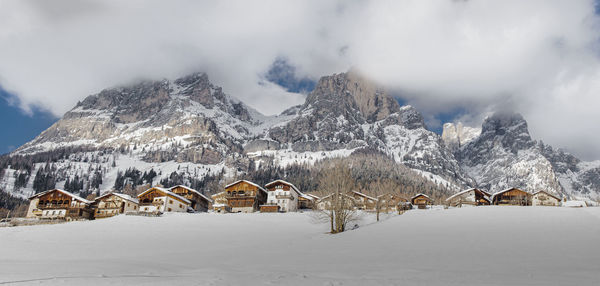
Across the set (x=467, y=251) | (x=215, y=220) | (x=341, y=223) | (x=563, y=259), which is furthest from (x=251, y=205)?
(x=563, y=259)

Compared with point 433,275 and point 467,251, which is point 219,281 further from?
point 467,251

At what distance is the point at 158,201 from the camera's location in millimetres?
84125

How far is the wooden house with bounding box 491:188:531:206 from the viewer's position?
96.8m

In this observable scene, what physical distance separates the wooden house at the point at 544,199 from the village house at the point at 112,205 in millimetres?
109627

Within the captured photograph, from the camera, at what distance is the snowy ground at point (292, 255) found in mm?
14680

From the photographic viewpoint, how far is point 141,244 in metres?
35.9

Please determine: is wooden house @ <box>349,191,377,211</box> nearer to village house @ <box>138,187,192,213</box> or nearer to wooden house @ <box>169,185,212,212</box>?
wooden house @ <box>169,185,212,212</box>

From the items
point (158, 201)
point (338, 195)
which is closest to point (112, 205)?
point (158, 201)

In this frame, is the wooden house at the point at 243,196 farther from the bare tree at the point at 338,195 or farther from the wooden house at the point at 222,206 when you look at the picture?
the bare tree at the point at 338,195

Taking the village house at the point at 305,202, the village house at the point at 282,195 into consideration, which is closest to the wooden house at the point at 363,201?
the village house at the point at 305,202

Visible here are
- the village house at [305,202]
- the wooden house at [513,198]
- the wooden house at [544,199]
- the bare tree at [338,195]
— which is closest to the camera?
the bare tree at [338,195]

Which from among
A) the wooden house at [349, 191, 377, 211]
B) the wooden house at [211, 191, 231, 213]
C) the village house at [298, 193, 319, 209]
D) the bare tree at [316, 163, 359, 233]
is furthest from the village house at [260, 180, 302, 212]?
the bare tree at [316, 163, 359, 233]

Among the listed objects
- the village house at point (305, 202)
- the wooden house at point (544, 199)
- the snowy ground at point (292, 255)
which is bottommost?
the snowy ground at point (292, 255)

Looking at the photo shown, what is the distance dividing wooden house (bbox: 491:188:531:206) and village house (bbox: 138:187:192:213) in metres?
89.0
